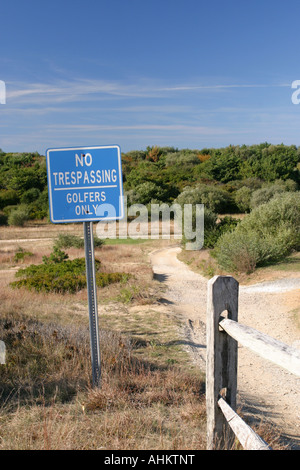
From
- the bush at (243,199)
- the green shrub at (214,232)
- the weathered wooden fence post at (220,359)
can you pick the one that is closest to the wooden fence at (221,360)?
the weathered wooden fence post at (220,359)

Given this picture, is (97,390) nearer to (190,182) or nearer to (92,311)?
(92,311)

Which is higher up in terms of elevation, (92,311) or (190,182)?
(92,311)

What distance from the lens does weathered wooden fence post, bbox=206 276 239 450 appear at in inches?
103

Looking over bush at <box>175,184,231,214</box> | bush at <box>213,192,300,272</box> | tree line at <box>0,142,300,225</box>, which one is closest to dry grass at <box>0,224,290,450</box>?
bush at <box>213,192,300,272</box>

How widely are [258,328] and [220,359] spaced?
6.39 metres

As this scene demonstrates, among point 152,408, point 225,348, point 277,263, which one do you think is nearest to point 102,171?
point 225,348

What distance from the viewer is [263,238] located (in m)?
16.3

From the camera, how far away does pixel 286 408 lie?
15.8 ft

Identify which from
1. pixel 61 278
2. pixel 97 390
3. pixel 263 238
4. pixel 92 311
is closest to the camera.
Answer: pixel 97 390

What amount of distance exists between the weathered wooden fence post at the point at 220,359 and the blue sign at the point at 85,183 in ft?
4.74

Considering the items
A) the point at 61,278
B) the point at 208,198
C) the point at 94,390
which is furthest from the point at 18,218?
the point at 94,390

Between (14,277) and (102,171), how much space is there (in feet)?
37.8

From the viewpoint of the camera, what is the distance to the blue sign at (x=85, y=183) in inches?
146
